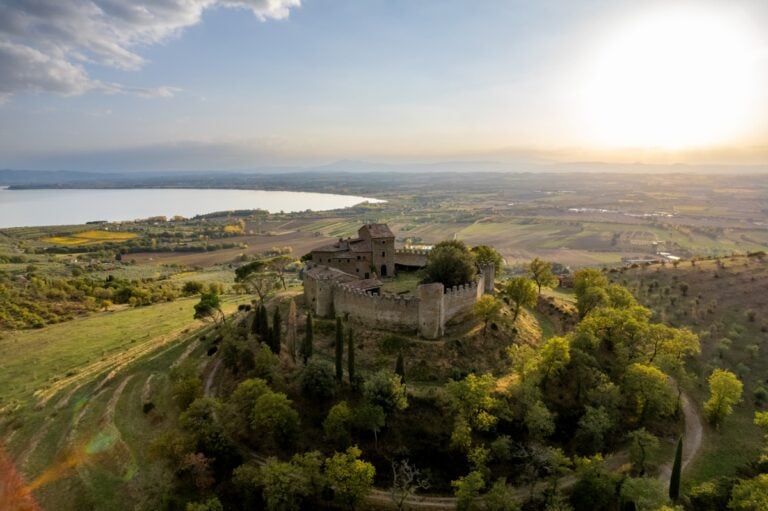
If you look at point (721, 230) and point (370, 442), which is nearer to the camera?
point (370, 442)

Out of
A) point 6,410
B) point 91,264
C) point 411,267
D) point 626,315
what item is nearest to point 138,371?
point 6,410

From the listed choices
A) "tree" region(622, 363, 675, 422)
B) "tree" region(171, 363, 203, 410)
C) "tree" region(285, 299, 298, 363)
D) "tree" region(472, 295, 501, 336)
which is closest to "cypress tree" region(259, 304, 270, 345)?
"tree" region(285, 299, 298, 363)

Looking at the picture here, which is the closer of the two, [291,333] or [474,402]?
[474,402]

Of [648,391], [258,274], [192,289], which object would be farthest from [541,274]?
[192,289]

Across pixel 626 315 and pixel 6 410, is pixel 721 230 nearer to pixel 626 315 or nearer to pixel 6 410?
pixel 626 315

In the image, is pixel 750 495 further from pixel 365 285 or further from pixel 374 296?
pixel 365 285
